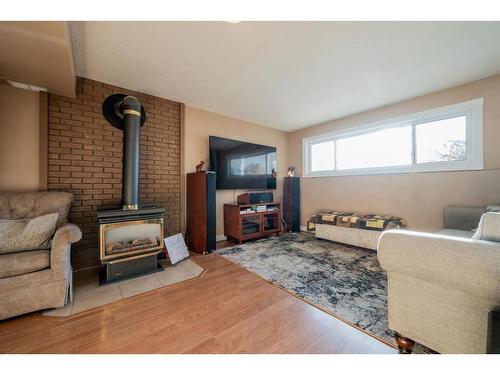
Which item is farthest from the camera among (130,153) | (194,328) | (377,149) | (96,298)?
(377,149)

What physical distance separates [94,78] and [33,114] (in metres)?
0.69

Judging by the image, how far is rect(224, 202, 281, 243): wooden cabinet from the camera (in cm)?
299

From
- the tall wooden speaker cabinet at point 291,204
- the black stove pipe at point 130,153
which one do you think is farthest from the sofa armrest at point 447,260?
the tall wooden speaker cabinet at point 291,204

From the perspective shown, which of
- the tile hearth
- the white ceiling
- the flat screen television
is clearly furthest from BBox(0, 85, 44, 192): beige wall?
the flat screen television

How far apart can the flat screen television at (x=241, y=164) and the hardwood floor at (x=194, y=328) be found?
189 centimetres

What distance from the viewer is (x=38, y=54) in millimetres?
1434

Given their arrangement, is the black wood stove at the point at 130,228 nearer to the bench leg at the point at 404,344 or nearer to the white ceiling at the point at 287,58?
the white ceiling at the point at 287,58

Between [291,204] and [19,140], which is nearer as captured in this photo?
[19,140]

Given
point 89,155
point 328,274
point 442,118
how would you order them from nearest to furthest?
point 328,274, point 89,155, point 442,118

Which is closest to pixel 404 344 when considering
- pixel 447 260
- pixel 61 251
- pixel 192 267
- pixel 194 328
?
pixel 447 260

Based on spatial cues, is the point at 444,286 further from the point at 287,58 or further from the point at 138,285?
the point at 138,285

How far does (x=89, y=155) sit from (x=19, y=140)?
1.78ft

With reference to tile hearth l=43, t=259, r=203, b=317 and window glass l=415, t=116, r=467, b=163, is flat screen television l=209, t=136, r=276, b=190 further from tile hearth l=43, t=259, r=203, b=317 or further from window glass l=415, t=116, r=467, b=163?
window glass l=415, t=116, r=467, b=163
